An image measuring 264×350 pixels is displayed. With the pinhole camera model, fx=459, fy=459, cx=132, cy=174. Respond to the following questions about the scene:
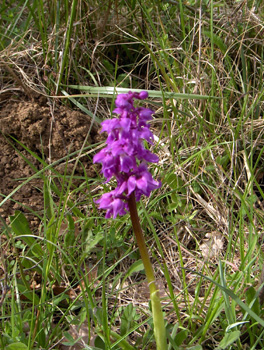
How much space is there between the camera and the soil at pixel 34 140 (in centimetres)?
249

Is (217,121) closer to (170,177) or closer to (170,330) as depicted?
(170,177)

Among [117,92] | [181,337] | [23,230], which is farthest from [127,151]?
[117,92]

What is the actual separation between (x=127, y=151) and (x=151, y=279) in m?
0.46

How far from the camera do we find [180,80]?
2900 millimetres

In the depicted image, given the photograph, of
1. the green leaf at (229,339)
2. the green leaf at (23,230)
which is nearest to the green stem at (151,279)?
the green leaf at (229,339)

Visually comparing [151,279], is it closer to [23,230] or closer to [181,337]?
[181,337]

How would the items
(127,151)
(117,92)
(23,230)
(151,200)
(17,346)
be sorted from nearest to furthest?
(127,151), (17,346), (23,230), (151,200), (117,92)

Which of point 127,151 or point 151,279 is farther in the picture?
point 151,279

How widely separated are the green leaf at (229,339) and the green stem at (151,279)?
0.22 metres

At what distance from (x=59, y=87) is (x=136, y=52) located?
676mm

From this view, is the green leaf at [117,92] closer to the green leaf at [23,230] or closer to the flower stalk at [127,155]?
the green leaf at [23,230]

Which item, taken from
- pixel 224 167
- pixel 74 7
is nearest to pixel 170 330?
pixel 224 167

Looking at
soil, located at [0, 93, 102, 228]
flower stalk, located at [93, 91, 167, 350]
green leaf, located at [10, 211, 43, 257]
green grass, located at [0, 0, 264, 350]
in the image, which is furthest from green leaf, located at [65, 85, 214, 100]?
flower stalk, located at [93, 91, 167, 350]

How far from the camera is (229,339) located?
1655 millimetres
